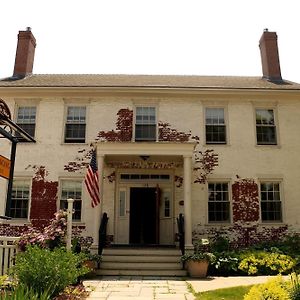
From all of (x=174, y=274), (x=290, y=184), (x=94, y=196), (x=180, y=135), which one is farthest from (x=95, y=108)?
(x=290, y=184)

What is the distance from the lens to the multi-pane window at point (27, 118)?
1493 cm

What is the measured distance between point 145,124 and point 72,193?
4111 mm

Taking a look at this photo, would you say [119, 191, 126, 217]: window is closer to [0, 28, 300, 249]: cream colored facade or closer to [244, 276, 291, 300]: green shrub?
[0, 28, 300, 249]: cream colored facade

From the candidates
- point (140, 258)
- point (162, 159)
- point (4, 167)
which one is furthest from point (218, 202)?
point (4, 167)

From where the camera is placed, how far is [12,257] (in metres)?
8.44

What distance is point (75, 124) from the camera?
15.0 m

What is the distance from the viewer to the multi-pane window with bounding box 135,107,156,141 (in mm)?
14867

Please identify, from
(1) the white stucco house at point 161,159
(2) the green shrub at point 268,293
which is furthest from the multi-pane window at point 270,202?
(2) the green shrub at point 268,293

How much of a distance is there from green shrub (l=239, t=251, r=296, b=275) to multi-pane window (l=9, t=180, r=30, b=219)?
8500 millimetres

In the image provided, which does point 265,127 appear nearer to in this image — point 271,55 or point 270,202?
point 270,202

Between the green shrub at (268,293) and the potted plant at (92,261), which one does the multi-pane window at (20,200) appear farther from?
the green shrub at (268,293)

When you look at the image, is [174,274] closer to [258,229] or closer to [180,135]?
[258,229]

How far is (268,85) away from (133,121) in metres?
6.24

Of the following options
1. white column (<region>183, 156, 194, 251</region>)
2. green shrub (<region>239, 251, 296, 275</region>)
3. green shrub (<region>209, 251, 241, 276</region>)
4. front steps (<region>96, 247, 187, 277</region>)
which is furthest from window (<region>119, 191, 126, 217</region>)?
green shrub (<region>239, 251, 296, 275</region>)
